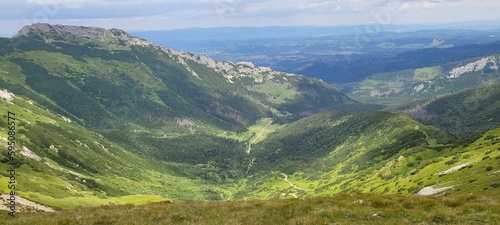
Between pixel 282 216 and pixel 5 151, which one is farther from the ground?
pixel 282 216

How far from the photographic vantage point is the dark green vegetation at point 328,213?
31078 mm

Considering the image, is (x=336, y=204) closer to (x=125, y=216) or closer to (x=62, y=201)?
(x=125, y=216)

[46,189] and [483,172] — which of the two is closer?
[483,172]

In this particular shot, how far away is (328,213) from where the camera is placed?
32.9 m

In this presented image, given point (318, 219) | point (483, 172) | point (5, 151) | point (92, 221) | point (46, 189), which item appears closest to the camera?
point (318, 219)

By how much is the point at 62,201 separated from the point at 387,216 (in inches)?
2375

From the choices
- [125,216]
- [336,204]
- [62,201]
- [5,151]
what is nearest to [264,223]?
[336,204]

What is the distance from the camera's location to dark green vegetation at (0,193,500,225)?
31078 millimetres

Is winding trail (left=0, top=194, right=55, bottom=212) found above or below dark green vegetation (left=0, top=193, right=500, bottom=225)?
below

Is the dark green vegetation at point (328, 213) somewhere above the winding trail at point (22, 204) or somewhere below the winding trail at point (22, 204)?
above

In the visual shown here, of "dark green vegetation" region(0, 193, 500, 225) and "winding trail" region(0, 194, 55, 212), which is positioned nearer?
"dark green vegetation" region(0, 193, 500, 225)

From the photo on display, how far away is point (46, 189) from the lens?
102 metres

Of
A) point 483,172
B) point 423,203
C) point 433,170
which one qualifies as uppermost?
point 423,203

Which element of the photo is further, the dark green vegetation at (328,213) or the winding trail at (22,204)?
the winding trail at (22,204)
